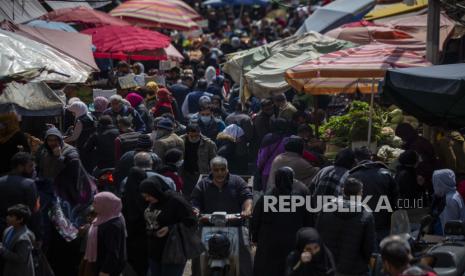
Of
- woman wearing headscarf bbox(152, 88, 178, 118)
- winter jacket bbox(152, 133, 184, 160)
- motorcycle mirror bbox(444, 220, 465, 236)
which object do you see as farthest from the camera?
woman wearing headscarf bbox(152, 88, 178, 118)

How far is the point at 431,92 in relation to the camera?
418 inches

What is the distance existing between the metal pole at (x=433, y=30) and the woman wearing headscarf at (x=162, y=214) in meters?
4.85

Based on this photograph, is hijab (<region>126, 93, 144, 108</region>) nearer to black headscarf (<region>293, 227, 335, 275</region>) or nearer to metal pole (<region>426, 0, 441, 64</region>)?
metal pole (<region>426, 0, 441, 64</region>)

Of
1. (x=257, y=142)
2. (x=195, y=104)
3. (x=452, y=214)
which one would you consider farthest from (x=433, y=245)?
(x=195, y=104)

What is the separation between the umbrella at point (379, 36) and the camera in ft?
51.7

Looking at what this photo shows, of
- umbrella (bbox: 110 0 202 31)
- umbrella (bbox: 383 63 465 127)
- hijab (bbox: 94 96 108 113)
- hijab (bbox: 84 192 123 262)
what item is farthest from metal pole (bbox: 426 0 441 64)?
umbrella (bbox: 110 0 202 31)

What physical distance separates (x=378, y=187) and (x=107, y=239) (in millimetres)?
2727

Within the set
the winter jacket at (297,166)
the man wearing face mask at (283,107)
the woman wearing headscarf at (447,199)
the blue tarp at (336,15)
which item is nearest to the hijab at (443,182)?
the woman wearing headscarf at (447,199)

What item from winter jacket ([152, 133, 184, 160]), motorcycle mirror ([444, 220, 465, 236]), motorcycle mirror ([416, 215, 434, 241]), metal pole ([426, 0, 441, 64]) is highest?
metal pole ([426, 0, 441, 64])

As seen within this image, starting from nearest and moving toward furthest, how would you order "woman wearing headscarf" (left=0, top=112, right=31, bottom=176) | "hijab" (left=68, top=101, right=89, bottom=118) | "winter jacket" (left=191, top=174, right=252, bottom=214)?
"winter jacket" (left=191, top=174, right=252, bottom=214) → "woman wearing headscarf" (left=0, top=112, right=31, bottom=176) → "hijab" (left=68, top=101, right=89, bottom=118)

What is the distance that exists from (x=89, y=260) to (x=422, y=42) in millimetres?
8498

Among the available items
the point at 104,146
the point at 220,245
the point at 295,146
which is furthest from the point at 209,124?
the point at 220,245

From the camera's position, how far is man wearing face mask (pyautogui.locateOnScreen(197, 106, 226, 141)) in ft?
48.4

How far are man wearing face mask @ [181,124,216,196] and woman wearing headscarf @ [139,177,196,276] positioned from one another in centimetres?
318
